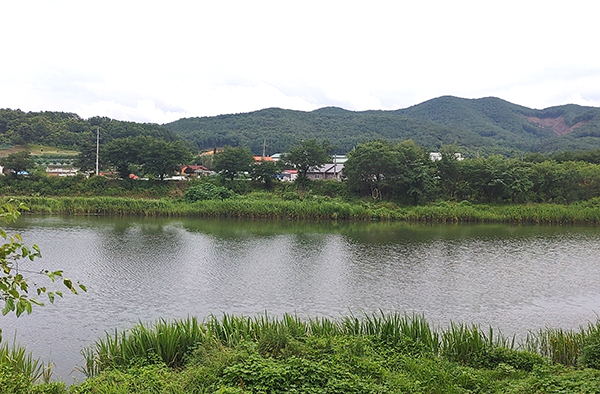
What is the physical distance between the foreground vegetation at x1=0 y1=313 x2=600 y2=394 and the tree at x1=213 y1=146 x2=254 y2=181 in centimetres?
3836

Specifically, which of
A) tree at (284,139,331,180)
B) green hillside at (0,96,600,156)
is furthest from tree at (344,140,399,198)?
green hillside at (0,96,600,156)

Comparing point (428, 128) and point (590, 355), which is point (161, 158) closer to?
point (590, 355)

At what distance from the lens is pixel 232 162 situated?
157ft

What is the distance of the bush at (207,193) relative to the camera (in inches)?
1641

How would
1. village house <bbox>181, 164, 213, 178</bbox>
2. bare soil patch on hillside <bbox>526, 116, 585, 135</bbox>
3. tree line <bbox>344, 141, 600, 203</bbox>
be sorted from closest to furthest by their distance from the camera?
tree line <bbox>344, 141, 600, 203</bbox>
village house <bbox>181, 164, 213, 178</bbox>
bare soil patch on hillside <bbox>526, 116, 585, 135</bbox>

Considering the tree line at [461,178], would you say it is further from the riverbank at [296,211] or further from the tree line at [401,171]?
the riverbank at [296,211]

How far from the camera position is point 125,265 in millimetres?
18656

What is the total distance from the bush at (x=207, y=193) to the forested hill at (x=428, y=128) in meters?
42.5

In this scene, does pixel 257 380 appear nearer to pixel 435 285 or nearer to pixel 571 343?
pixel 571 343

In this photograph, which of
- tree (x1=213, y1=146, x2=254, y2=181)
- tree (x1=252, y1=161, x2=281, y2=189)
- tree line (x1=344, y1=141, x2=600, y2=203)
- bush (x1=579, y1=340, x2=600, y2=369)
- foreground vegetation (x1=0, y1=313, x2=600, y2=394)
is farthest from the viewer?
tree (x1=213, y1=146, x2=254, y2=181)

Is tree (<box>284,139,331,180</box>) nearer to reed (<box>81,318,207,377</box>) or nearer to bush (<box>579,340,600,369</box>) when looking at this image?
reed (<box>81,318,207,377</box>)

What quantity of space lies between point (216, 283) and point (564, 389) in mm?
11600

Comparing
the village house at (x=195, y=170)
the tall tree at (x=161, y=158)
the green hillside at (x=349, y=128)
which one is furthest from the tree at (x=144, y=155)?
the village house at (x=195, y=170)

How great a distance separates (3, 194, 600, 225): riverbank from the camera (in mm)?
37219
